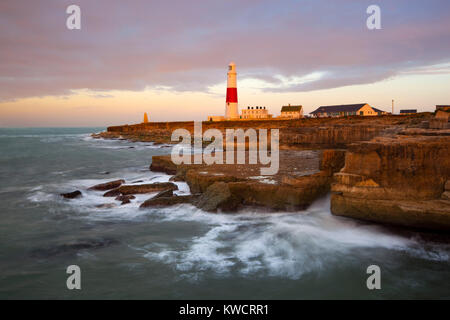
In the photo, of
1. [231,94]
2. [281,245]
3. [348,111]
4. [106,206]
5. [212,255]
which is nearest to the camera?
[212,255]

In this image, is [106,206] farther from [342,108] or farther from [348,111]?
[342,108]

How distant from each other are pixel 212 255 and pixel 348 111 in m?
42.7

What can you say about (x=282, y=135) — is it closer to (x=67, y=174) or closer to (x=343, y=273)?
(x=343, y=273)

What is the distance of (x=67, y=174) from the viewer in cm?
1639

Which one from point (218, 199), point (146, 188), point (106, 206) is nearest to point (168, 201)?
point (218, 199)

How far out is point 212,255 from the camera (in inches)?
237

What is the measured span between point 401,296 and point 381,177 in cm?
249

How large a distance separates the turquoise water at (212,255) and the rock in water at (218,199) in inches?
9.2

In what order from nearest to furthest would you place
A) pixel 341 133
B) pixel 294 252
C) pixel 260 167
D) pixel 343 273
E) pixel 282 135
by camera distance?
pixel 343 273, pixel 294 252, pixel 260 167, pixel 341 133, pixel 282 135

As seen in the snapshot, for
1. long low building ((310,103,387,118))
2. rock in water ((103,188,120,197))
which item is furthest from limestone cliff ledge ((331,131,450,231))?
long low building ((310,103,387,118))

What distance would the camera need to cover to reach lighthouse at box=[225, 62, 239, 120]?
34.9 m

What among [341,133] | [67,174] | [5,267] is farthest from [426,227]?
[67,174]

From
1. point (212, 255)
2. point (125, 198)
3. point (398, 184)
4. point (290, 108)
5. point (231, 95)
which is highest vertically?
point (231, 95)

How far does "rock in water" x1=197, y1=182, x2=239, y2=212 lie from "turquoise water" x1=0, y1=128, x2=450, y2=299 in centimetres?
23
